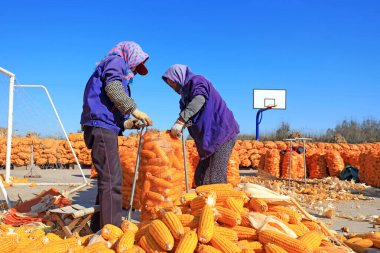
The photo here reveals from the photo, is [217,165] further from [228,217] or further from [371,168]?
[371,168]

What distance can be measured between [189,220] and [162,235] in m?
0.29

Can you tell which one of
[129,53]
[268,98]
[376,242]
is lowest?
[376,242]

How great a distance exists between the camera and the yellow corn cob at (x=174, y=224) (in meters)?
2.95

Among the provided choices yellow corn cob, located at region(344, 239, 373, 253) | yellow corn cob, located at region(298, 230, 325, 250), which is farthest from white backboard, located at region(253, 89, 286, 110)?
yellow corn cob, located at region(298, 230, 325, 250)

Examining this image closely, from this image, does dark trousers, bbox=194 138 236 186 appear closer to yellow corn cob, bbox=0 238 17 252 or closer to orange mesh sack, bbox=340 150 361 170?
yellow corn cob, bbox=0 238 17 252

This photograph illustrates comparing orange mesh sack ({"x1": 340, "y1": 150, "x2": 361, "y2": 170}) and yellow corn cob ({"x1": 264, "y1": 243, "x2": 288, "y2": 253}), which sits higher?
orange mesh sack ({"x1": 340, "y1": 150, "x2": 361, "y2": 170})

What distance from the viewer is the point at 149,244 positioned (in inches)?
118

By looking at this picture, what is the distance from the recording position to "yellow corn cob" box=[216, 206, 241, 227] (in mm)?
3135

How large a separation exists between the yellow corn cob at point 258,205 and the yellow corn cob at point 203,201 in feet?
1.32

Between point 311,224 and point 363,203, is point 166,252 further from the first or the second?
point 363,203

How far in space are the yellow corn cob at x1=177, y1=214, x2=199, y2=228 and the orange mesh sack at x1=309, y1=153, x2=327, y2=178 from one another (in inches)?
509

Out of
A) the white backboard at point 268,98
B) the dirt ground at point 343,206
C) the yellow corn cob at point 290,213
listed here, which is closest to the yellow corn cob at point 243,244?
the yellow corn cob at point 290,213

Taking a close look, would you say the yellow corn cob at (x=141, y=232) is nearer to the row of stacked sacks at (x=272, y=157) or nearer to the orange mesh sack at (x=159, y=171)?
the orange mesh sack at (x=159, y=171)

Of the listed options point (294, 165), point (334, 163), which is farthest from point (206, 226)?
point (334, 163)
